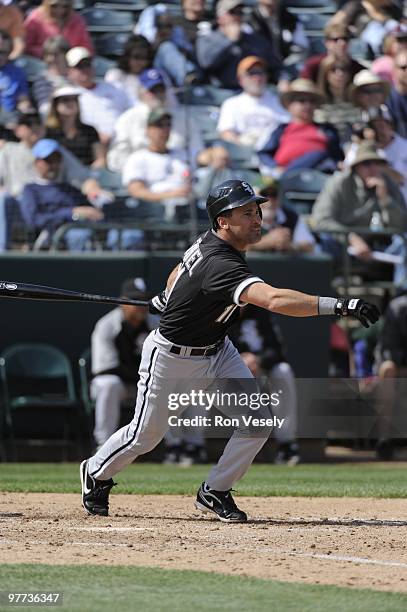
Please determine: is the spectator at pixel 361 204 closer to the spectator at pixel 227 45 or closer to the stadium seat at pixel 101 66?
the spectator at pixel 227 45

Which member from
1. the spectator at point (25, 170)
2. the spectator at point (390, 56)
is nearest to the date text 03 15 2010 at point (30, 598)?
the spectator at point (25, 170)

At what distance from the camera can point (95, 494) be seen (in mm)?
6742

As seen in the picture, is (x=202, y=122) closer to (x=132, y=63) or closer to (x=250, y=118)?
(x=250, y=118)

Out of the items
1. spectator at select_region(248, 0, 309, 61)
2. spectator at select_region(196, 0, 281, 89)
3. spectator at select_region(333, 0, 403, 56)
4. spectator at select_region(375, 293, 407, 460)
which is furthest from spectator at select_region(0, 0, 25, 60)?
spectator at select_region(375, 293, 407, 460)

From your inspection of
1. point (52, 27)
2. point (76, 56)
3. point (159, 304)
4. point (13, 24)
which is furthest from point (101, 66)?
point (159, 304)

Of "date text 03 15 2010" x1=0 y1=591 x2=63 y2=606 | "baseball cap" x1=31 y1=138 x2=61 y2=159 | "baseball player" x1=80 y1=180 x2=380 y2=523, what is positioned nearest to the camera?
"date text 03 15 2010" x1=0 y1=591 x2=63 y2=606

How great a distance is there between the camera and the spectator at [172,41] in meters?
14.5

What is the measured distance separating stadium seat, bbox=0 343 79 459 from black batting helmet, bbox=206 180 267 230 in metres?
5.83

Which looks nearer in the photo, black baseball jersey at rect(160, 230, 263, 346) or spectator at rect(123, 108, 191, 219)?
black baseball jersey at rect(160, 230, 263, 346)

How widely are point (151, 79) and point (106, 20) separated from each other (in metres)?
1.75

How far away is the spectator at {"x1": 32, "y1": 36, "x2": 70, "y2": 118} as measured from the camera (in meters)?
13.8

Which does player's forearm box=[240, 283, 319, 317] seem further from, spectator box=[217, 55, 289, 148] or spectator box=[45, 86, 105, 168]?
spectator box=[217, 55, 289, 148]

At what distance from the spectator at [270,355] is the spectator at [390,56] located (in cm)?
499

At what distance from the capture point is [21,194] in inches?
482
